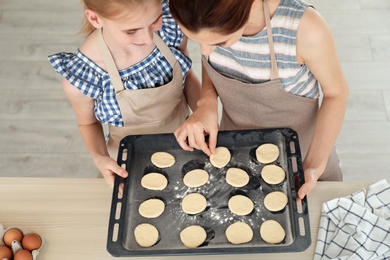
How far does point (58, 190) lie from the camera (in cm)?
153

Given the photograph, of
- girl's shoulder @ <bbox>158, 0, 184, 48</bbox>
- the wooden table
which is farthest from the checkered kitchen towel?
girl's shoulder @ <bbox>158, 0, 184, 48</bbox>

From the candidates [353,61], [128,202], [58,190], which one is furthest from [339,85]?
[353,61]

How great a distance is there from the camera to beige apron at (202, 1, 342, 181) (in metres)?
1.53

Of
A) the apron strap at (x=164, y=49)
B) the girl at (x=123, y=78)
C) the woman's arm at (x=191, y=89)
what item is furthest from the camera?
the woman's arm at (x=191, y=89)

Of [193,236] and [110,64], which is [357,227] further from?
[110,64]

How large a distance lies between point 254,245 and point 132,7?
675mm

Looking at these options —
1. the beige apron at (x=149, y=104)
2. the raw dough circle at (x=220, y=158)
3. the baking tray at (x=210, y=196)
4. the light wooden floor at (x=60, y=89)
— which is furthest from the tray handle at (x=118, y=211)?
the light wooden floor at (x=60, y=89)

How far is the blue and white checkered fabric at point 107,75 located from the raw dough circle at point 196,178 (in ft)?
1.04

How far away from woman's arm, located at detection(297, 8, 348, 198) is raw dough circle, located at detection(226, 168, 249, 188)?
17 cm

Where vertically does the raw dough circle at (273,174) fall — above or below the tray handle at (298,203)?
below

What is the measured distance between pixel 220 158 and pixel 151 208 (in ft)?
0.82

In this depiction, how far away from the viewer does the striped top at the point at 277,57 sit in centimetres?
137

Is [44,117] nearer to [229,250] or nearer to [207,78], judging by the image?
[207,78]

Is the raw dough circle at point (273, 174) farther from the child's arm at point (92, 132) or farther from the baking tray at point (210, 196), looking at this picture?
the child's arm at point (92, 132)
